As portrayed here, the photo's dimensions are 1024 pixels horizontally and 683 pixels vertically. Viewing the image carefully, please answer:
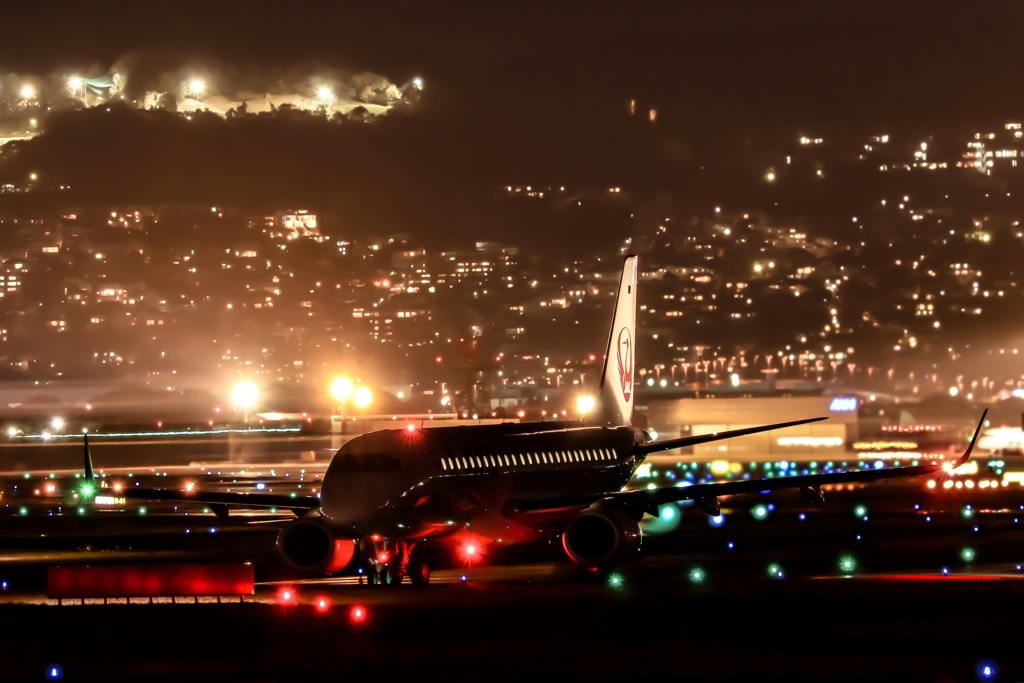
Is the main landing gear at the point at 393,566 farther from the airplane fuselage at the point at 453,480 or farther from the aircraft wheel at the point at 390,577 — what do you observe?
the airplane fuselage at the point at 453,480

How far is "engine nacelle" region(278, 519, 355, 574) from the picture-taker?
23.4m

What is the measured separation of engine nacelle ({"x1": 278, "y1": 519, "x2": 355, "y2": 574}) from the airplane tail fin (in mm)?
12010

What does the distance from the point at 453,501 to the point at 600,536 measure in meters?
2.94

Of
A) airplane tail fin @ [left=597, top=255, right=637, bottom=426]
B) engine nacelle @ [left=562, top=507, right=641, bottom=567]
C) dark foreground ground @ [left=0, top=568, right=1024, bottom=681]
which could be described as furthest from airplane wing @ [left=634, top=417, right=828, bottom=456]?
dark foreground ground @ [left=0, top=568, right=1024, bottom=681]

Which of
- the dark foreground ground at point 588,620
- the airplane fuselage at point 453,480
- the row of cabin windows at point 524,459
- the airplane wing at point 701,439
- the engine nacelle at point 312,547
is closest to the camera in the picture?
the dark foreground ground at point 588,620

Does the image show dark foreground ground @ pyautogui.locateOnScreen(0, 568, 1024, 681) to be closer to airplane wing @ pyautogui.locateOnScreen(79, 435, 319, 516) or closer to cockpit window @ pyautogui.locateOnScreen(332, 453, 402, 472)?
cockpit window @ pyautogui.locateOnScreen(332, 453, 402, 472)

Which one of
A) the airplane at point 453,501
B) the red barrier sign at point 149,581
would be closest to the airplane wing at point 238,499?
the airplane at point 453,501

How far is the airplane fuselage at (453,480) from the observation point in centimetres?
2316

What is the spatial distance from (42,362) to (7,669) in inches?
6683

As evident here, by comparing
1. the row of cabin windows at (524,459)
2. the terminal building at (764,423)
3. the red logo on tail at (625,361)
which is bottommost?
the terminal building at (764,423)

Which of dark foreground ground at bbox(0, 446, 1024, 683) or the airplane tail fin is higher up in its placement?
the airplane tail fin

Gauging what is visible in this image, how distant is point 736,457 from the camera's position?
250 feet

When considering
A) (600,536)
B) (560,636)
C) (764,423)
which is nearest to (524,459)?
(600,536)

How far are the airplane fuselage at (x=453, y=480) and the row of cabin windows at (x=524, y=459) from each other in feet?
0.08
